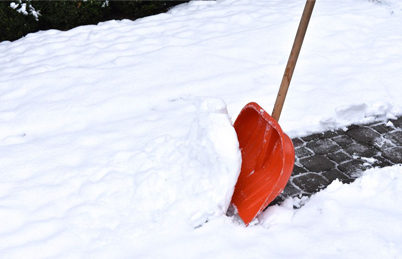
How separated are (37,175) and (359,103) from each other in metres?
2.56

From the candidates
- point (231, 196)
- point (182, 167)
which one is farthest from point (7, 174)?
point (231, 196)

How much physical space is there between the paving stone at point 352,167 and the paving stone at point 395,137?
41 centimetres

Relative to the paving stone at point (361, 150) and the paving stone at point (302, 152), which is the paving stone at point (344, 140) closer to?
the paving stone at point (361, 150)

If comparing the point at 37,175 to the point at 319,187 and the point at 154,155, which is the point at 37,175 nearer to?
the point at 154,155

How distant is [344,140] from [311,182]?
0.62m

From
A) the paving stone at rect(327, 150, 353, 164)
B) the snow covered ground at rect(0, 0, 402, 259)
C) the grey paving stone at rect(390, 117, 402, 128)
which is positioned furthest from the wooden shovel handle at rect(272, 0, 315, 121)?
the grey paving stone at rect(390, 117, 402, 128)

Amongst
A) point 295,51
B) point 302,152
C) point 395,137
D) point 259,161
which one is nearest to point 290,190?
point 259,161

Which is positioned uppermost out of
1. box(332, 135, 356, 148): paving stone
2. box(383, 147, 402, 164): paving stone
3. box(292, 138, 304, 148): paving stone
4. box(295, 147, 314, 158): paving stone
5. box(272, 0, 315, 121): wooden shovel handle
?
box(272, 0, 315, 121): wooden shovel handle

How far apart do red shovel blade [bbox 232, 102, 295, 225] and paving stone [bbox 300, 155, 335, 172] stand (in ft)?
1.87

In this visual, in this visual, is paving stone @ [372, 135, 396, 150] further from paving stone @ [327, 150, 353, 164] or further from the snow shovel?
the snow shovel

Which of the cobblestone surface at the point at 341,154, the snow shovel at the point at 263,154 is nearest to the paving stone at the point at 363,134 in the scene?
the cobblestone surface at the point at 341,154

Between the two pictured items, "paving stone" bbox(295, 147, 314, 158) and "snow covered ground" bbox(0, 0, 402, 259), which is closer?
"snow covered ground" bbox(0, 0, 402, 259)

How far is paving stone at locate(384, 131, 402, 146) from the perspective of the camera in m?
3.41

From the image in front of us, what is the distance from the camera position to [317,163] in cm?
322
